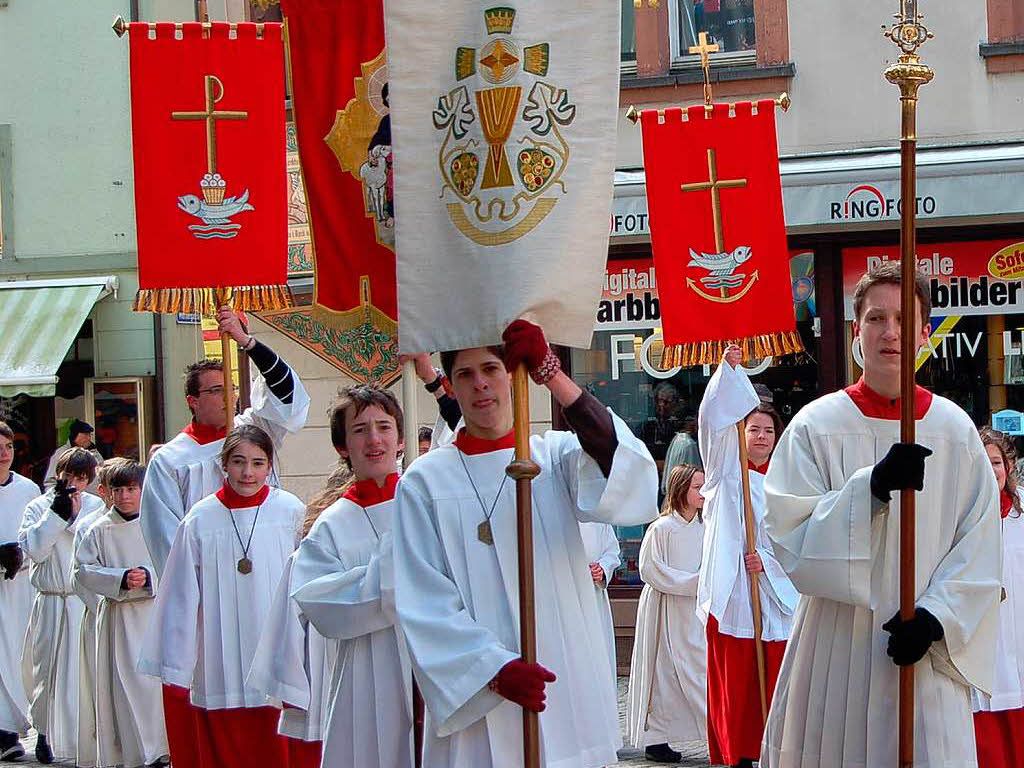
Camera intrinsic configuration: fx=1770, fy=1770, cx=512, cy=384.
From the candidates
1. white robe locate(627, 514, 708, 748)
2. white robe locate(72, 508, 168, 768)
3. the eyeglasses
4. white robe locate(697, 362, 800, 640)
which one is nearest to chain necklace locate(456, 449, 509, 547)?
the eyeglasses

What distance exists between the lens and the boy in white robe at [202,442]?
8328 millimetres

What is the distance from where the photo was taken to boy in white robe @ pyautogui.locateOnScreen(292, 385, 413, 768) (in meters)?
5.55

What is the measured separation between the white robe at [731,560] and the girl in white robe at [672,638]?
82 centimetres

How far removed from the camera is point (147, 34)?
26.7 feet

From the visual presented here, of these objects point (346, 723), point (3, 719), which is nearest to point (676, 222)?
point (346, 723)

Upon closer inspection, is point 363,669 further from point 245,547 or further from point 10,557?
point 10,557

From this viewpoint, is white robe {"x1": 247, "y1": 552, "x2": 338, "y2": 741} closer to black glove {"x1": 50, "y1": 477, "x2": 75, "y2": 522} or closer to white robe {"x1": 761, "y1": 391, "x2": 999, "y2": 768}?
white robe {"x1": 761, "y1": 391, "x2": 999, "y2": 768}

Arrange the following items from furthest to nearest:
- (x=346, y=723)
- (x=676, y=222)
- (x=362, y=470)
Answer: (x=676, y=222) < (x=362, y=470) < (x=346, y=723)

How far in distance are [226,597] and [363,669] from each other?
2.35m

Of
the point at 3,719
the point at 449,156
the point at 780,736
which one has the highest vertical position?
the point at 449,156

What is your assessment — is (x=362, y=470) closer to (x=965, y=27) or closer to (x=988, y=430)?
(x=988, y=430)

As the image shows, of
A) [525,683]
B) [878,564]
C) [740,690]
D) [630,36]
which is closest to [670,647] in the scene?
[740,690]

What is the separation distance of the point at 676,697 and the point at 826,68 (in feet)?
17.9

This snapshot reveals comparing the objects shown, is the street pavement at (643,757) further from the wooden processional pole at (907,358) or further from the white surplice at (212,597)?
the wooden processional pole at (907,358)
